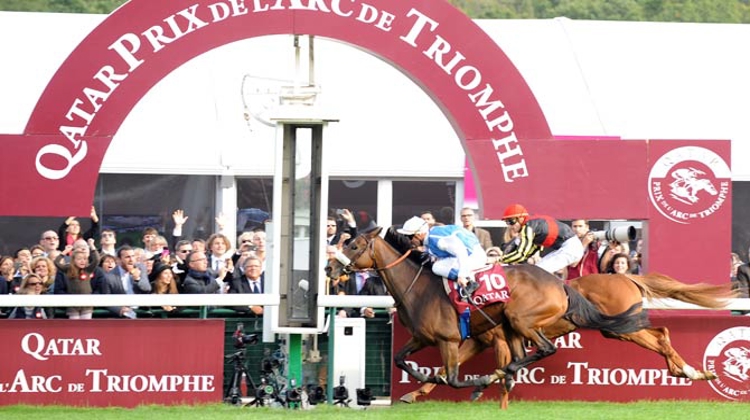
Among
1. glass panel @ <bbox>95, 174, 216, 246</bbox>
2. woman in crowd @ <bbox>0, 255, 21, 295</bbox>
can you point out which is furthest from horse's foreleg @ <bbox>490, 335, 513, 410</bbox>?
glass panel @ <bbox>95, 174, 216, 246</bbox>

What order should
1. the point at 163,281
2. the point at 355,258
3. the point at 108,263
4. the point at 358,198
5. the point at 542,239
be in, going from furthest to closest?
the point at 358,198 → the point at 108,263 → the point at 163,281 → the point at 542,239 → the point at 355,258

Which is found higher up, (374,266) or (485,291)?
(374,266)

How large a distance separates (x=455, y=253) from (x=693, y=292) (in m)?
1.90

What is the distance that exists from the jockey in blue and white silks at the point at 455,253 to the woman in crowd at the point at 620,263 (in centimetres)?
188

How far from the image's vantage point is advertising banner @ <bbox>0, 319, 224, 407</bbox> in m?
10.9

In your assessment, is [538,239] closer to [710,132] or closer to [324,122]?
[324,122]

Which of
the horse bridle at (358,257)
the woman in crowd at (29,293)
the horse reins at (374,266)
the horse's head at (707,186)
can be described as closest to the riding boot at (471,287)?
the horse reins at (374,266)

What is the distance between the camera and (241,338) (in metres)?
11.2

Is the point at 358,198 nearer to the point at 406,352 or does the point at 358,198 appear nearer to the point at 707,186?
the point at 406,352

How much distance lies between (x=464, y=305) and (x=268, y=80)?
18.6 feet

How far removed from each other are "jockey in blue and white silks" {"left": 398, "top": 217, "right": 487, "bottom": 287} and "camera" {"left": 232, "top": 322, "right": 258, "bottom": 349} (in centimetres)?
151

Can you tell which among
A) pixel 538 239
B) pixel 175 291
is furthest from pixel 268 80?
pixel 538 239

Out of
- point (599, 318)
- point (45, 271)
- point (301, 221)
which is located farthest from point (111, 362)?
point (599, 318)

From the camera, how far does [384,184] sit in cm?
1672
